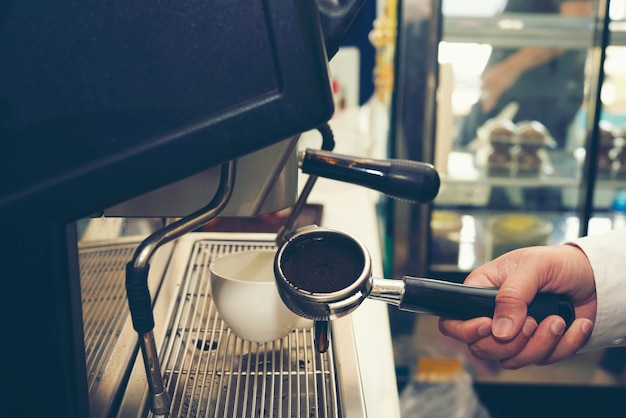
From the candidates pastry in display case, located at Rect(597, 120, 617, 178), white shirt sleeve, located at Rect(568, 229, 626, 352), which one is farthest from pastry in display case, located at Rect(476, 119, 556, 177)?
white shirt sleeve, located at Rect(568, 229, 626, 352)

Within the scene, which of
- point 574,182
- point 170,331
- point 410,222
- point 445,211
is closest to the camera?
point 170,331

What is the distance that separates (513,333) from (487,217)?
5.78ft

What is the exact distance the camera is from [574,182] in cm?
214

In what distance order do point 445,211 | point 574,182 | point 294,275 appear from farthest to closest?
1. point 445,211
2. point 574,182
3. point 294,275

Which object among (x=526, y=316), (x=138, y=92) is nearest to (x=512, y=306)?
(x=526, y=316)

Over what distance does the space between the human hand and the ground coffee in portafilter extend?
6.7 inches

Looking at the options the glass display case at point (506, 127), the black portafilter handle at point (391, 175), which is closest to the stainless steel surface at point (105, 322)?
the black portafilter handle at point (391, 175)

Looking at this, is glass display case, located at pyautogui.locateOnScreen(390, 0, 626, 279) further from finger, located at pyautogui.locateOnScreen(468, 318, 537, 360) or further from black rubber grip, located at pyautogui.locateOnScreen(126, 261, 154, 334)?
black rubber grip, located at pyautogui.locateOnScreen(126, 261, 154, 334)

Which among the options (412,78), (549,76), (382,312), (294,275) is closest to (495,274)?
(382,312)

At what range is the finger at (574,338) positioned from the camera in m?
0.70

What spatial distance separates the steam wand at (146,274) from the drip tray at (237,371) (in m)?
0.04

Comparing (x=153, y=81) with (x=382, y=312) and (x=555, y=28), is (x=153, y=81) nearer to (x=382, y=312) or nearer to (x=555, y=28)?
(x=382, y=312)

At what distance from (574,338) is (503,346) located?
9 cm

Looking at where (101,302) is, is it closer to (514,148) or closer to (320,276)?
(320,276)
